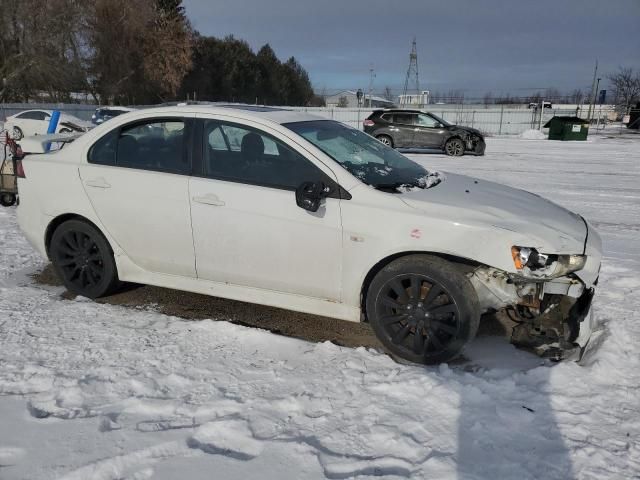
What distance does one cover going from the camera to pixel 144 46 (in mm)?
48062

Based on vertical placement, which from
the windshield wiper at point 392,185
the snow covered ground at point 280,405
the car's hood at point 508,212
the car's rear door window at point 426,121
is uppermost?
the car's rear door window at point 426,121

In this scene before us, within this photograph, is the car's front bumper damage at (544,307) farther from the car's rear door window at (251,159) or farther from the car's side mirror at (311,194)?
the car's rear door window at (251,159)

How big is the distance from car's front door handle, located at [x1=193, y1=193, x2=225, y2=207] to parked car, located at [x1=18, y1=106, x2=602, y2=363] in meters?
0.01

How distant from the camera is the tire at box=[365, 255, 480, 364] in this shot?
334 cm

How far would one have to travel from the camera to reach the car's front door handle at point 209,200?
3.82 m

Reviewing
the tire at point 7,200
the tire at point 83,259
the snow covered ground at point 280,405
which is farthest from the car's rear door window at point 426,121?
the tire at point 83,259

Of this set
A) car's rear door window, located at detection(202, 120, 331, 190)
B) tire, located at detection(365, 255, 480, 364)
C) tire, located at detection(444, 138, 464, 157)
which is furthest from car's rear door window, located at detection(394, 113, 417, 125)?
tire, located at detection(365, 255, 480, 364)

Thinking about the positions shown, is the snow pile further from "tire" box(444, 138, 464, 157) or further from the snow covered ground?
the snow covered ground

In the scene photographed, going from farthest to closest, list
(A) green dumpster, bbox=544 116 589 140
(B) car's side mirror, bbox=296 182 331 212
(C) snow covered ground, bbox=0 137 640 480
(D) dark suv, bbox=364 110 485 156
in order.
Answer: (A) green dumpster, bbox=544 116 589 140
(D) dark suv, bbox=364 110 485 156
(B) car's side mirror, bbox=296 182 331 212
(C) snow covered ground, bbox=0 137 640 480

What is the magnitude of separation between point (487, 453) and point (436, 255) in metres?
1.30

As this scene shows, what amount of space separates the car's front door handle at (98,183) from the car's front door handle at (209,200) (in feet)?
2.84

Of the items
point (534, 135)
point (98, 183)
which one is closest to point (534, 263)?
point (98, 183)

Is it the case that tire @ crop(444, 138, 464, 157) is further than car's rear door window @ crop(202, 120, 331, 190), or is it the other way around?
tire @ crop(444, 138, 464, 157)

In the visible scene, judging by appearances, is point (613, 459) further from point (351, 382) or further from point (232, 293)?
point (232, 293)
